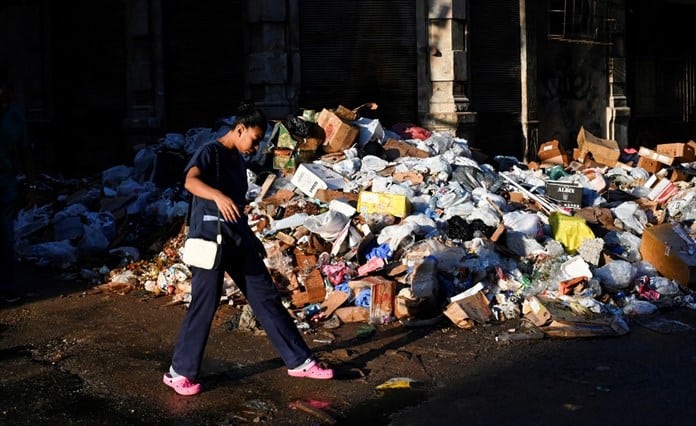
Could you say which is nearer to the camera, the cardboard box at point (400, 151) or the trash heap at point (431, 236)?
the trash heap at point (431, 236)

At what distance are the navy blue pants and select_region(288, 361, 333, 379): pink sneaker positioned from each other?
0.05 metres

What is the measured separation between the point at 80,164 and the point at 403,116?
526cm

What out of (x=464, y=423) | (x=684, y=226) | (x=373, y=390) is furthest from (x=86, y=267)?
(x=684, y=226)

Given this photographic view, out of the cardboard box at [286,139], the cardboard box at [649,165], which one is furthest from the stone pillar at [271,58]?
the cardboard box at [649,165]

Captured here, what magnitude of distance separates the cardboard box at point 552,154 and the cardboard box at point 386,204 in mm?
5287

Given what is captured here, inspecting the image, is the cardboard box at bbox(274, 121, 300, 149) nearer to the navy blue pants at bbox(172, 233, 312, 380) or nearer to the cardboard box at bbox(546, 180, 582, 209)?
the cardboard box at bbox(546, 180, 582, 209)

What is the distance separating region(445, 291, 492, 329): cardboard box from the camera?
6234 millimetres

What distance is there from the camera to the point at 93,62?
12359 mm

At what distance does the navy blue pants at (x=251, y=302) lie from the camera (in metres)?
4.65

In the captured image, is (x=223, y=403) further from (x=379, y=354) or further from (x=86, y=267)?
(x=86, y=267)

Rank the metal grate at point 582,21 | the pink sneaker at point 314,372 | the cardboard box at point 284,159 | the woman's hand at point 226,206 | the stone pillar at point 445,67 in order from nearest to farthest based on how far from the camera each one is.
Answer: the woman's hand at point 226,206
the pink sneaker at point 314,372
the cardboard box at point 284,159
the stone pillar at point 445,67
the metal grate at point 582,21

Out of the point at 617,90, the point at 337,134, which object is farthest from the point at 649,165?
the point at 337,134

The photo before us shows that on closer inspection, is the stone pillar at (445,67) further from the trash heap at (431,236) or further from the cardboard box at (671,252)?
the cardboard box at (671,252)

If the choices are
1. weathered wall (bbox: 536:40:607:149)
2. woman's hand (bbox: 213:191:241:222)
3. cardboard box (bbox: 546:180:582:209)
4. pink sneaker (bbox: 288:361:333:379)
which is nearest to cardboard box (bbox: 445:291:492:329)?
pink sneaker (bbox: 288:361:333:379)
